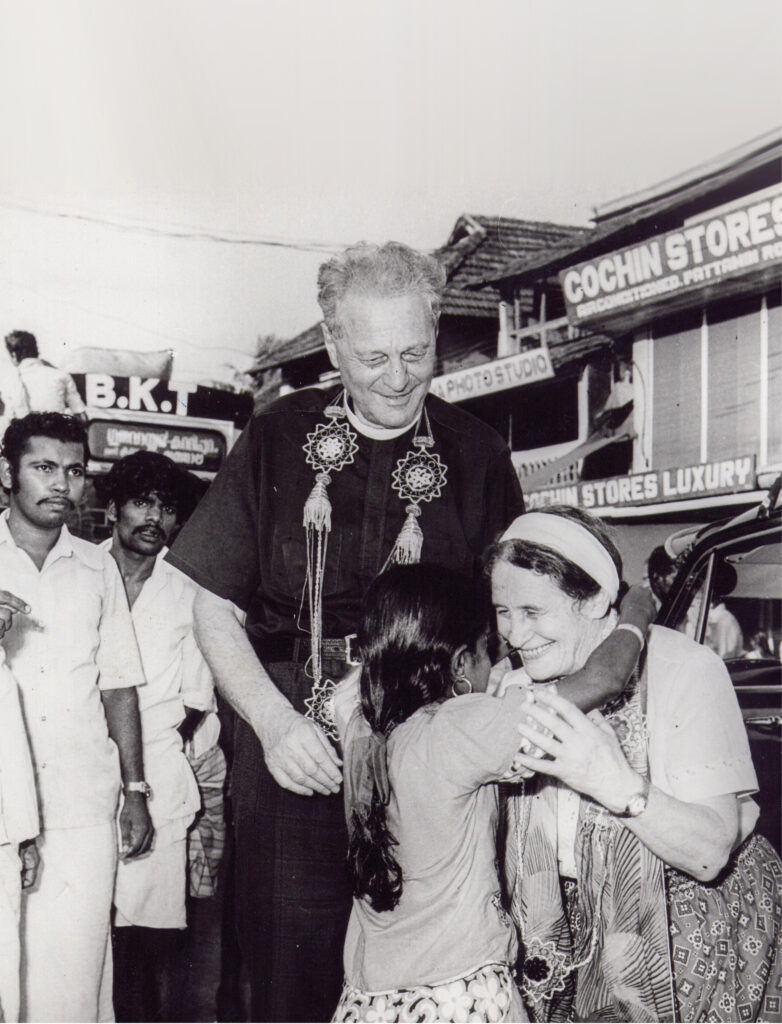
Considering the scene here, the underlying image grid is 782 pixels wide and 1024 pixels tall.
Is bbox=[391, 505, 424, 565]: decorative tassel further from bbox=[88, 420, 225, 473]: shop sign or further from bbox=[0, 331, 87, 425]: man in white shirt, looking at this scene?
bbox=[0, 331, 87, 425]: man in white shirt

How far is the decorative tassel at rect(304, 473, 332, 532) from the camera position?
2.15 meters

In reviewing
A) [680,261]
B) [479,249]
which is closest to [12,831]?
[479,249]

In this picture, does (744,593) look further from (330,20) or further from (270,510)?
(330,20)

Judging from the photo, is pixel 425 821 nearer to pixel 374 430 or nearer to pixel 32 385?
pixel 374 430

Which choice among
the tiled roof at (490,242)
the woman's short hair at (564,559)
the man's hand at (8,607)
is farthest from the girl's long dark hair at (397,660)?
the tiled roof at (490,242)

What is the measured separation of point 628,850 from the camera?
184 cm

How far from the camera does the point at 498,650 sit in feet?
7.34

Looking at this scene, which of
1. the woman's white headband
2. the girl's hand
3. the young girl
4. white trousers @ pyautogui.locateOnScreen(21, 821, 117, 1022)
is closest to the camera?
the girl's hand

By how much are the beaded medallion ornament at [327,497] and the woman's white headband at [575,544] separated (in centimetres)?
34

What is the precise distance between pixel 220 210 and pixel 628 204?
1170 millimetres

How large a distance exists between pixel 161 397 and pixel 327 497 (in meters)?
0.78

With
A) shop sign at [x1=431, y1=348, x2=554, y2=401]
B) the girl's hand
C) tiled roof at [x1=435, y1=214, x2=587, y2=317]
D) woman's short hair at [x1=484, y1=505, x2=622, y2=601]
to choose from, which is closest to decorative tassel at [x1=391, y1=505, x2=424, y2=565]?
woman's short hair at [x1=484, y1=505, x2=622, y2=601]

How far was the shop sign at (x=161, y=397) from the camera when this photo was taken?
8.68 feet

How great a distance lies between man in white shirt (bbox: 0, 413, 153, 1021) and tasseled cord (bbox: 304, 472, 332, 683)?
2.18 ft
